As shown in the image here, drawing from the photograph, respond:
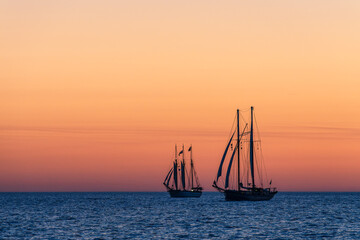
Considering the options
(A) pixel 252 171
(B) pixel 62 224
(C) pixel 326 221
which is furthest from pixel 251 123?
(B) pixel 62 224

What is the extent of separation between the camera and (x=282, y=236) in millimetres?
87500

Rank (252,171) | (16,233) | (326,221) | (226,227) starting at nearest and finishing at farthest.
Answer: (16,233) → (226,227) → (326,221) → (252,171)

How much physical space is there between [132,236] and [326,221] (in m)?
44.4

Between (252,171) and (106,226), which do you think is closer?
(106,226)

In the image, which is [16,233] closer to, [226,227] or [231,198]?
[226,227]

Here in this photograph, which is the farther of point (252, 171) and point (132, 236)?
point (252, 171)

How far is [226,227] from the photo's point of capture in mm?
100938

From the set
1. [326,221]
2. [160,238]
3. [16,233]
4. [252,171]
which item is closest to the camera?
[160,238]

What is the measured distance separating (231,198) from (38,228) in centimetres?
8783

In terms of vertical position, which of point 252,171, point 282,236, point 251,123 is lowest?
point 282,236

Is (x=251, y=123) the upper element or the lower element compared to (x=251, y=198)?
upper

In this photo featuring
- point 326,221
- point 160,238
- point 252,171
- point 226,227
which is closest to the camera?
point 160,238

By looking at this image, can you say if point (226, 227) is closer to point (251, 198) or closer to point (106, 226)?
point (106, 226)

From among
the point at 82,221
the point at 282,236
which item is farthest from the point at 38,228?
the point at 282,236
